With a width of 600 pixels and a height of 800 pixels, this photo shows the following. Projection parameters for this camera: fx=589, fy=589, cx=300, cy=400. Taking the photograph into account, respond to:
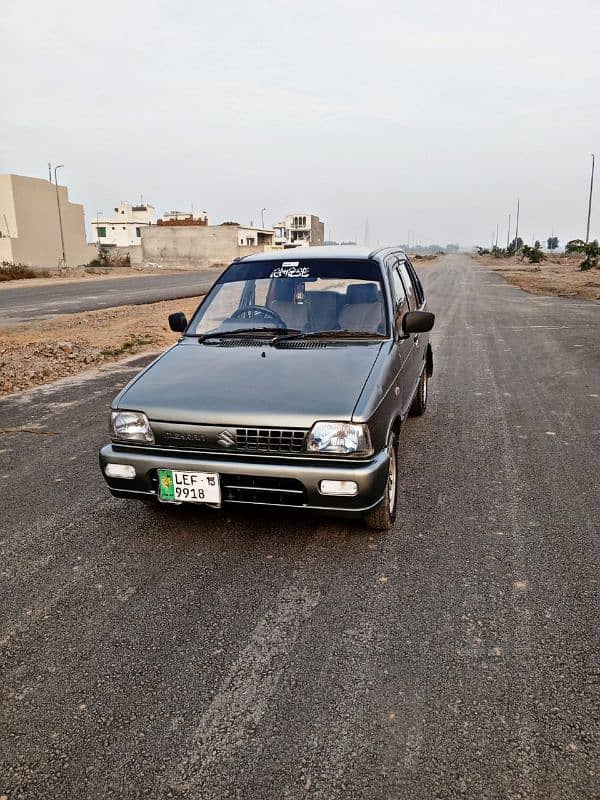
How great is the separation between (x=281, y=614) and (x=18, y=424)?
178 inches

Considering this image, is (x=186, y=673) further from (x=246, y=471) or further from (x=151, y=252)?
(x=151, y=252)

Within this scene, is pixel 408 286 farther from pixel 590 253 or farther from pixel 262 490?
pixel 590 253

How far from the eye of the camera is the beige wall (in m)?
73.2

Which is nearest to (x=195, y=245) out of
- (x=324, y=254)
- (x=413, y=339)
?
(x=324, y=254)

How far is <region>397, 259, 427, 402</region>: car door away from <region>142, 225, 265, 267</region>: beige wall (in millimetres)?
69050

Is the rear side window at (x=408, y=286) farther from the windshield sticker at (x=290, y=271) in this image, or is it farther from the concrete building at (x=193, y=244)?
the concrete building at (x=193, y=244)

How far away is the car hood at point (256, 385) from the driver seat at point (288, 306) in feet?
1.19

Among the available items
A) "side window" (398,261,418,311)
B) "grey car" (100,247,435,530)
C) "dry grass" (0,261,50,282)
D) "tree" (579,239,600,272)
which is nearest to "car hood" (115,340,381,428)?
"grey car" (100,247,435,530)

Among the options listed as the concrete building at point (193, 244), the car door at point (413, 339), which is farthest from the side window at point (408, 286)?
the concrete building at point (193, 244)

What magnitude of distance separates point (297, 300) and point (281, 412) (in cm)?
155

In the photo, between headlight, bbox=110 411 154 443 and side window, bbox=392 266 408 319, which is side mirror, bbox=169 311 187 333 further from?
side window, bbox=392 266 408 319

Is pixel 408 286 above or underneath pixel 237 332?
above

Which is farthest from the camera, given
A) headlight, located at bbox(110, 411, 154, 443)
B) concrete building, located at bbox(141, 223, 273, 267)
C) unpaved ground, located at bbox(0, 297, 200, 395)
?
concrete building, located at bbox(141, 223, 273, 267)

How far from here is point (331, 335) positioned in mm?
4129
